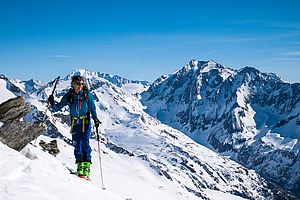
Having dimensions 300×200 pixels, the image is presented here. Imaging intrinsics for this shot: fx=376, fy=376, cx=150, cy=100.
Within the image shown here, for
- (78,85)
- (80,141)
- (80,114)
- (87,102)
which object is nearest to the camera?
(78,85)

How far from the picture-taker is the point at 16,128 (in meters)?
19.4

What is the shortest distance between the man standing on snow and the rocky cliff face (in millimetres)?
3963

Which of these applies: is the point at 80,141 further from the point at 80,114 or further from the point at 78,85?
the point at 78,85

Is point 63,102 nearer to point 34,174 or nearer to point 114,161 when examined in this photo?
point 34,174

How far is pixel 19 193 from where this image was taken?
31.9 feet

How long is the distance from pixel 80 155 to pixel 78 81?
318 cm

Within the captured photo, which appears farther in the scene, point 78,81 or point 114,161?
point 114,161

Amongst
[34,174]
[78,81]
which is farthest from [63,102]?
[34,174]

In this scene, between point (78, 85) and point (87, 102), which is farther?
point (87, 102)

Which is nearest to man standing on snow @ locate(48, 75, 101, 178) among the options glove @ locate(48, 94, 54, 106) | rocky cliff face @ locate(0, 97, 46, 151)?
glove @ locate(48, 94, 54, 106)

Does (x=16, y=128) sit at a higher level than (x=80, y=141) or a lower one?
higher

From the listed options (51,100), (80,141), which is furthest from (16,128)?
(80,141)

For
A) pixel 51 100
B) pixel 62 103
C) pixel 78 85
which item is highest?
pixel 78 85

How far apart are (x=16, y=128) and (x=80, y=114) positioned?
562cm
